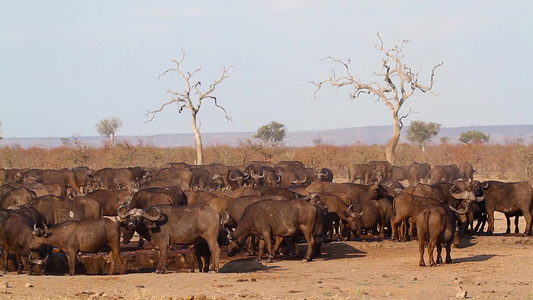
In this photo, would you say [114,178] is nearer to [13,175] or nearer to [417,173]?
[13,175]

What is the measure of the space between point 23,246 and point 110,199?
270 inches

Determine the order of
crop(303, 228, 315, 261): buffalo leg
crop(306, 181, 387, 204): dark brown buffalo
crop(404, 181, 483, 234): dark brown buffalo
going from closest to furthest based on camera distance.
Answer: crop(303, 228, 315, 261): buffalo leg → crop(404, 181, 483, 234): dark brown buffalo → crop(306, 181, 387, 204): dark brown buffalo

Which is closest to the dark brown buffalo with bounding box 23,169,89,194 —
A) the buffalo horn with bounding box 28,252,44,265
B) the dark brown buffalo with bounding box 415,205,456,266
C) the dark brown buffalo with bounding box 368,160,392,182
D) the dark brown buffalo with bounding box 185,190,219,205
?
the dark brown buffalo with bounding box 185,190,219,205

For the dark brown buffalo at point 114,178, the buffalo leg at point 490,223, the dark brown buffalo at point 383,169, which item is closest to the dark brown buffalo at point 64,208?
the buffalo leg at point 490,223

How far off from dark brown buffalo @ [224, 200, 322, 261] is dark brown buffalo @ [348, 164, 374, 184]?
A: 2285 centimetres

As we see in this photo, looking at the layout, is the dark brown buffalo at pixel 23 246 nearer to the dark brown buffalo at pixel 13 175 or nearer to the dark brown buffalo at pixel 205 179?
the dark brown buffalo at pixel 205 179

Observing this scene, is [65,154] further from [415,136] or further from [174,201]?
[415,136]

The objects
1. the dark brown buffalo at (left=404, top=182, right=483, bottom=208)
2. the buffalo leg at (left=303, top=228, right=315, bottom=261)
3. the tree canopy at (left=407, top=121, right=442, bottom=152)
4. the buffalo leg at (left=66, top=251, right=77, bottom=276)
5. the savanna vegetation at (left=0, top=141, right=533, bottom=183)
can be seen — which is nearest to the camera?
the buffalo leg at (left=66, top=251, right=77, bottom=276)

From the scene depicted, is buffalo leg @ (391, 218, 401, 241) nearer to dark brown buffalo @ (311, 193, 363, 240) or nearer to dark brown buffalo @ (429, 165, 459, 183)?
dark brown buffalo @ (311, 193, 363, 240)

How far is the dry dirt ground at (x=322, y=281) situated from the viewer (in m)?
12.1

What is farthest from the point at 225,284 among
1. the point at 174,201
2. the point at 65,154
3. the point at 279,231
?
the point at 65,154

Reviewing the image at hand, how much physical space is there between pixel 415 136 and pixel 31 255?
3059 inches

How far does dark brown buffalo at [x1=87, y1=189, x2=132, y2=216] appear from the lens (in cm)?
2184

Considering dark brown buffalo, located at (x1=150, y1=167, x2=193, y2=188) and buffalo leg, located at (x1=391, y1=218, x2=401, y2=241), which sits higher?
dark brown buffalo, located at (x1=150, y1=167, x2=193, y2=188)
